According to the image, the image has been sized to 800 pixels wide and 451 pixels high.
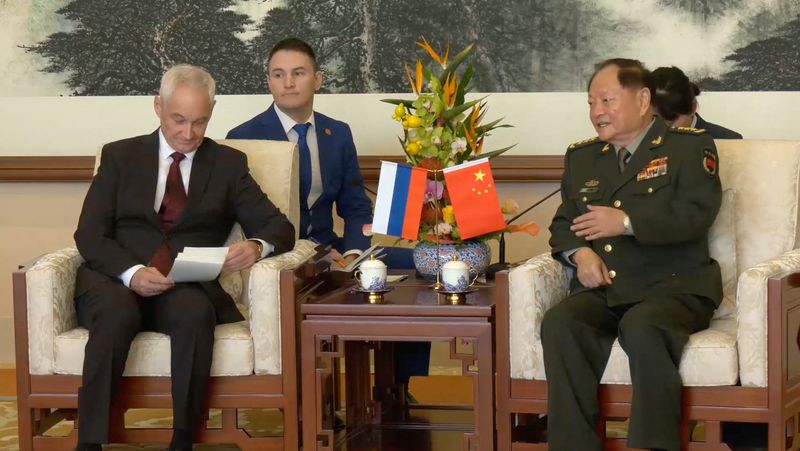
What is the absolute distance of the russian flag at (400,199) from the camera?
396 cm

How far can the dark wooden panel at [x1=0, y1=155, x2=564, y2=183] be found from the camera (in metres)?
5.45

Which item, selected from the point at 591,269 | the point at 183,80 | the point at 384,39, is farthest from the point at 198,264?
the point at 384,39

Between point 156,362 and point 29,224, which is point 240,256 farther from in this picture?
point 29,224

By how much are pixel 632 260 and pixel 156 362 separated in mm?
1517

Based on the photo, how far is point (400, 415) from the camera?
14.5ft

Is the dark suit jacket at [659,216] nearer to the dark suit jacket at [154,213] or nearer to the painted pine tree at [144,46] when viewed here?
the dark suit jacket at [154,213]

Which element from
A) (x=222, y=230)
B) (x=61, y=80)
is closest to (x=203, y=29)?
(x=61, y=80)

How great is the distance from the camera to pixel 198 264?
154 inches

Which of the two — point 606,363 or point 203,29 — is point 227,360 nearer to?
point 606,363

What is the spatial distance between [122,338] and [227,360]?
0.33 metres

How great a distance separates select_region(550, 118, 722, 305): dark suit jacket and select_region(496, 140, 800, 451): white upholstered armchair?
146 mm

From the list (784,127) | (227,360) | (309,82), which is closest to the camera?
(227,360)

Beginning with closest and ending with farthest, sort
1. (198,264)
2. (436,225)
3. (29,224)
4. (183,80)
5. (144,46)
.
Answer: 1. (198,264)
2. (436,225)
3. (183,80)
4. (144,46)
5. (29,224)

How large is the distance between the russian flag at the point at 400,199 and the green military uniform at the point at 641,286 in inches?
18.0
